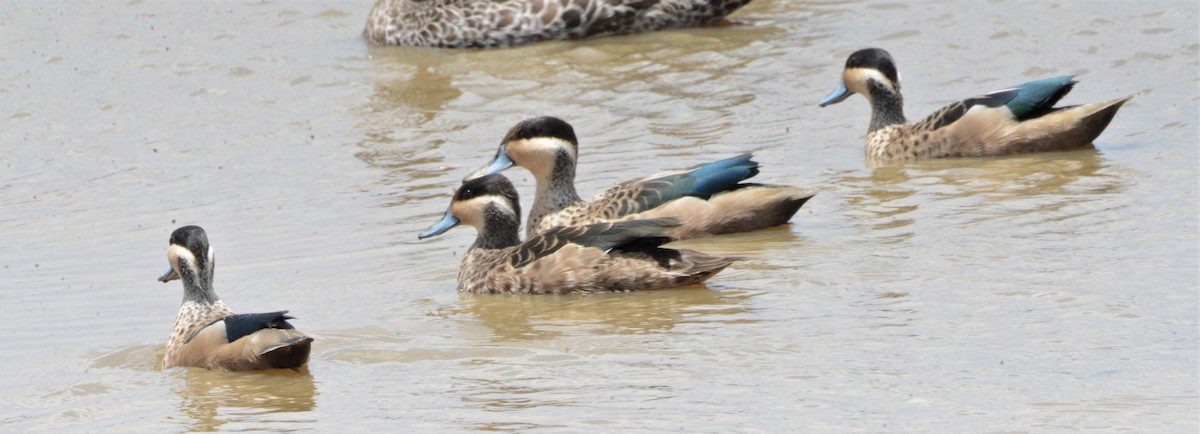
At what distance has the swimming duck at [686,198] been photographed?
35.3 ft

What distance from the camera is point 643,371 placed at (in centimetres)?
765

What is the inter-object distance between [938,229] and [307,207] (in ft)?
13.6

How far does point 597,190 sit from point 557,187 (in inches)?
51.5

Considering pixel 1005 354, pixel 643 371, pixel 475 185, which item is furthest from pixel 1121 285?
pixel 475 185

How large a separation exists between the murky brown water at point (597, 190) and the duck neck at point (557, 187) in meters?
0.55

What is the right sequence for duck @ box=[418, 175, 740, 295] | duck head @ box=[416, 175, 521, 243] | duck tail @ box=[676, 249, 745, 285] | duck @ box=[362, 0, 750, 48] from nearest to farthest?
duck tail @ box=[676, 249, 745, 285] < duck @ box=[418, 175, 740, 295] < duck head @ box=[416, 175, 521, 243] < duck @ box=[362, 0, 750, 48]

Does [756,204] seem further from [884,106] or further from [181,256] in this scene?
[181,256]

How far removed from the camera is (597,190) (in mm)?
12484

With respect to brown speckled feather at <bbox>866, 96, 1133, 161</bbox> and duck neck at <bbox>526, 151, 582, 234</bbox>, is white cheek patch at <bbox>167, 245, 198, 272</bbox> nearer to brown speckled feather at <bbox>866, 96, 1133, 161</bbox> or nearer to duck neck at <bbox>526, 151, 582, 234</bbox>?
duck neck at <bbox>526, 151, 582, 234</bbox>

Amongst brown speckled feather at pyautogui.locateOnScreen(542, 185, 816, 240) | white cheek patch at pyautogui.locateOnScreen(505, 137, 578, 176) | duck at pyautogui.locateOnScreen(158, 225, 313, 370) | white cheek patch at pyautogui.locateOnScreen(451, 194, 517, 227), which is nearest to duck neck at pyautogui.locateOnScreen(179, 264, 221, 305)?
duck at pyautogui.locateOnScreen(158, 225, 313, 370)

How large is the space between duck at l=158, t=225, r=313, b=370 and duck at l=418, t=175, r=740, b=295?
4.69 feet

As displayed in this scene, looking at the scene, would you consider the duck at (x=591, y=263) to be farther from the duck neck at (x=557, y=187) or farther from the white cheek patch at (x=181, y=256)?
the white cheek patch at (x=181, y=256)

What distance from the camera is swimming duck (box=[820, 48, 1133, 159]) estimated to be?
1253 centimetres

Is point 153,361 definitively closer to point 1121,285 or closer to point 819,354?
point 819,354
